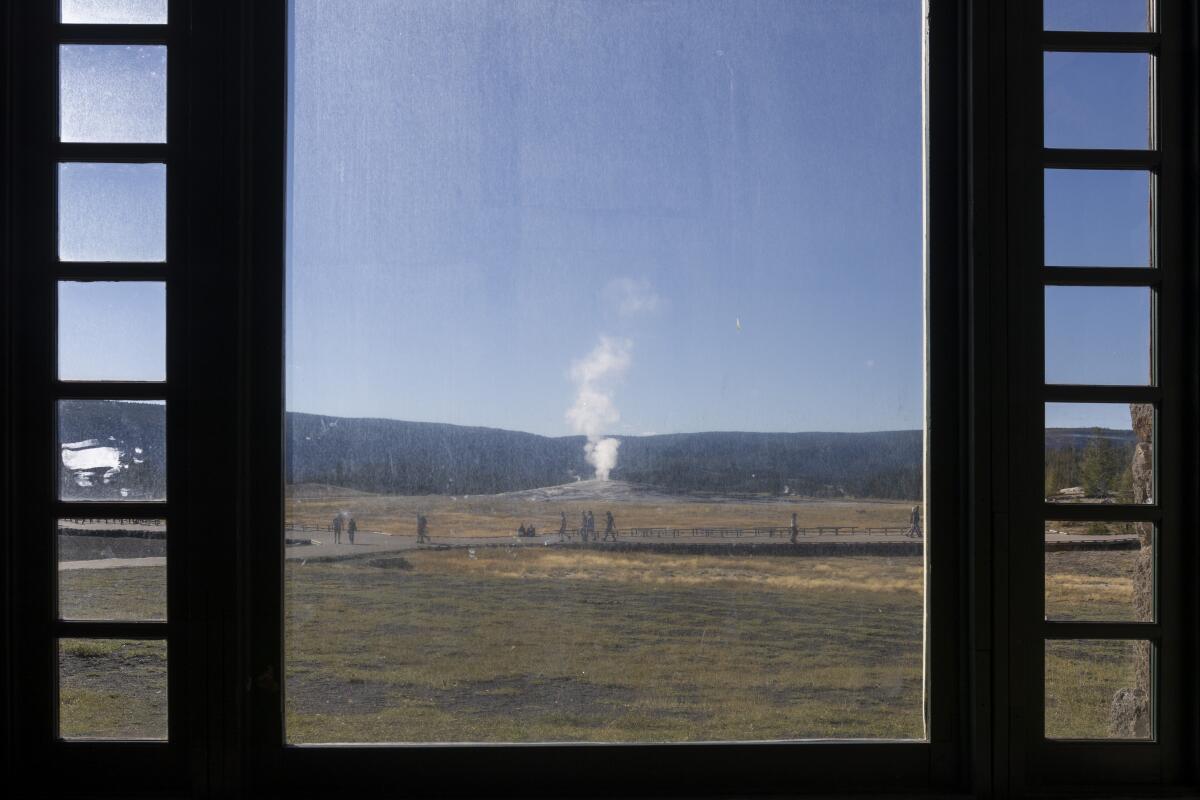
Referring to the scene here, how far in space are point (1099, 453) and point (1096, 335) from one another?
0.20m

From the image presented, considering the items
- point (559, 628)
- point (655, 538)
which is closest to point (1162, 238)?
point (655, 538)

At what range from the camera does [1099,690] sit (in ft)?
5.02

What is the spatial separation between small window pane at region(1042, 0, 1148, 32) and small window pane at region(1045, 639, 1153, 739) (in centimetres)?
102

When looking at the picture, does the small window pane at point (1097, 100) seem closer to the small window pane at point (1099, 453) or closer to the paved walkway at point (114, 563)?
the small window pane at point (1099, 453)

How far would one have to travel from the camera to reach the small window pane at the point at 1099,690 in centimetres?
153

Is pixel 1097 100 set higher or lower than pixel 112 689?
higher

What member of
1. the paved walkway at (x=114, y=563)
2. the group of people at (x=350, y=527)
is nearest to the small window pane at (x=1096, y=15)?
the group of people at (x=350, y=527)

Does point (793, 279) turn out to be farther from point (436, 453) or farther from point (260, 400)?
point (260, 400)

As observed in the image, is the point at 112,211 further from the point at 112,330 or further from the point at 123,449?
the point at 123,449

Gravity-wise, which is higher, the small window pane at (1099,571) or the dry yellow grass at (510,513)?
the dry yellow grass at (510,513)

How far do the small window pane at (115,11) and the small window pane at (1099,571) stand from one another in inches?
67.0

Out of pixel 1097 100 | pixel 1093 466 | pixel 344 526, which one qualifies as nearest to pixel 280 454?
pixel 344 526

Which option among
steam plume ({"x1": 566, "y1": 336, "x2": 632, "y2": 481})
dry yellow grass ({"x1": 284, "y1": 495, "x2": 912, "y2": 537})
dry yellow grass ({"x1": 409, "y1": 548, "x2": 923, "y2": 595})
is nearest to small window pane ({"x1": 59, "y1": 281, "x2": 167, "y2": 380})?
dry yellow grass ({"x1": 284, "y1": 495, "x2": 912, "y2": 537})

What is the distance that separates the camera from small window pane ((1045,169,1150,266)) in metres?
1.53
